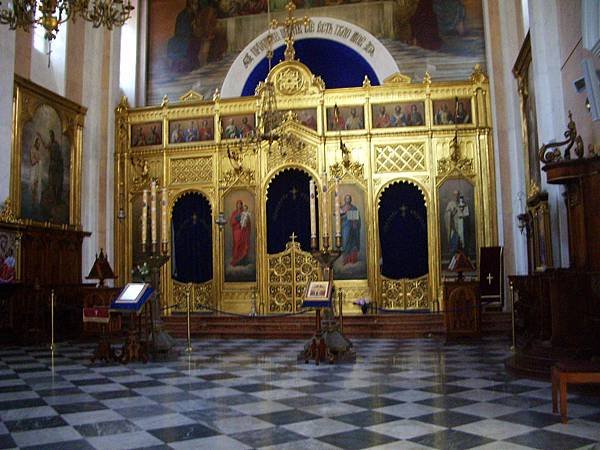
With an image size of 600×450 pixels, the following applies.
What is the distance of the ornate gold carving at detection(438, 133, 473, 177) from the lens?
14469mm

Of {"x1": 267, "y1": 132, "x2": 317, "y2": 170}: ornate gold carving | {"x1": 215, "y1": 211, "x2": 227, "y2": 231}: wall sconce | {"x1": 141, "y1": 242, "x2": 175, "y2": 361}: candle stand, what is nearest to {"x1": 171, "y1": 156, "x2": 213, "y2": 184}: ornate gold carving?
{"x1": 215, "y1": 211, "x2": 227, "y2": 231}: wall sconce

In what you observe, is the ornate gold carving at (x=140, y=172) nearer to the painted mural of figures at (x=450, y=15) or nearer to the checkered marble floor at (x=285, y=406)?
the checkered marble floor at (x=285, y=406)

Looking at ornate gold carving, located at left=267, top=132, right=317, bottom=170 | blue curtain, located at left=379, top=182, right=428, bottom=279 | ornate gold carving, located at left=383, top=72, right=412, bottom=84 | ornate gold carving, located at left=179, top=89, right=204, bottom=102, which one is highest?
ornate gold carving, located at left=179, top=89, right=204, bottom=102

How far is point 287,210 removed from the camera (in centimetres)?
1531

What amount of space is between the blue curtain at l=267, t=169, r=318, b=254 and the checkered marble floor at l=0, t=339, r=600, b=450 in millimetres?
6640

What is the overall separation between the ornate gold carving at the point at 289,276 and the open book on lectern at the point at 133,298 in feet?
20.3

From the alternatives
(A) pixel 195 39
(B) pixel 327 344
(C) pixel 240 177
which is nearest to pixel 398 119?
(C) pixel 240 177

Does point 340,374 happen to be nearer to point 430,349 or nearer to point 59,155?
point 430,349

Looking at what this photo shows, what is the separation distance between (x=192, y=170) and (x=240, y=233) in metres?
2.16

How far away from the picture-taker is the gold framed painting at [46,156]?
12.8 metres

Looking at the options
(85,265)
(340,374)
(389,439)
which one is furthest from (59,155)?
(389,439)

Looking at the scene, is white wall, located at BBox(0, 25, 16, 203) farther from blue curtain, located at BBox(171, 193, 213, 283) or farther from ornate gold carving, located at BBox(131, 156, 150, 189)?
blue curtain, located at BBox(171, 193, 213, 283)

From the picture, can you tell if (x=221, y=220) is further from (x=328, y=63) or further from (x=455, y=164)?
(x=328, y=63)

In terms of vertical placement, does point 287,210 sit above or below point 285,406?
above
